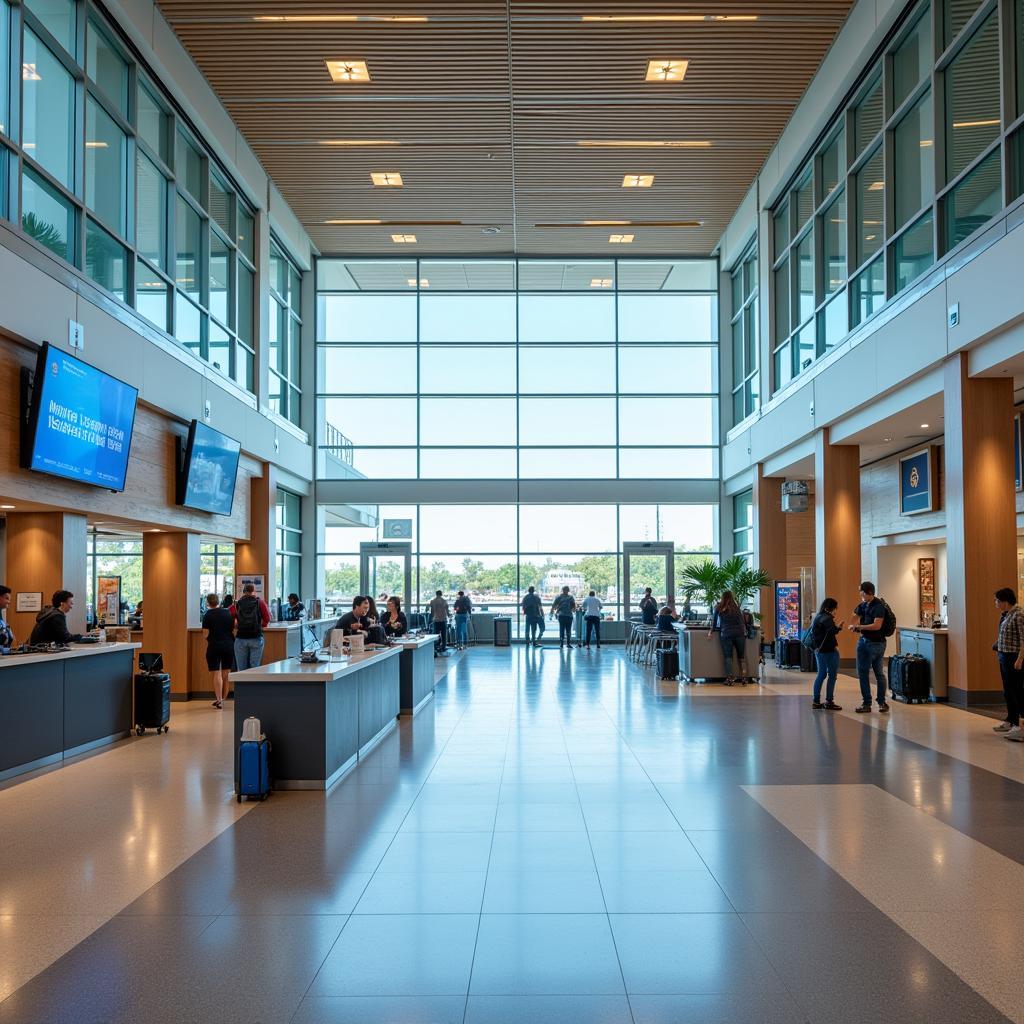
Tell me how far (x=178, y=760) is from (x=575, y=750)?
3.69 meters

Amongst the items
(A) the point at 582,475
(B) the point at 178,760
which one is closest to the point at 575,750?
(B) the point at 178,760

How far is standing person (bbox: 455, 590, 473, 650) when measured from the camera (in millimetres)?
23875

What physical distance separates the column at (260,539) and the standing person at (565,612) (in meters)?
7.35

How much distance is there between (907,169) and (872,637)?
6497 millimetres

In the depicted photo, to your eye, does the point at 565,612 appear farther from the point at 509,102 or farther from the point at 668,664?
the point at 509,102

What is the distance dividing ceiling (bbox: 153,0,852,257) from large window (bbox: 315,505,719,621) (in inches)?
273

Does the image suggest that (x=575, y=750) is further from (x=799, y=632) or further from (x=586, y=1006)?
(x=799, y=632)

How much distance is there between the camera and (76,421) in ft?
33.4

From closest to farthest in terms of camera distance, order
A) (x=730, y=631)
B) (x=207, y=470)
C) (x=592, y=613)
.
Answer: (x=207, y=470)
(x=730, y=631)
(x=592, y=613)

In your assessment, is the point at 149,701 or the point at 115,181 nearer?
the point at 149,701

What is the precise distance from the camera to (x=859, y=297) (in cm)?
1492

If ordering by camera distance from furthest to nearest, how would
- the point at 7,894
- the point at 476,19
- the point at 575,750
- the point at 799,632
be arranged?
the point at 799,632 < the point at 476,19 < the point at 575,750 < the point at 7,894

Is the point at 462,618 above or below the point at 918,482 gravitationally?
below

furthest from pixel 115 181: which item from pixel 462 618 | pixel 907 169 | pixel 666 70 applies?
pixel 462 618
